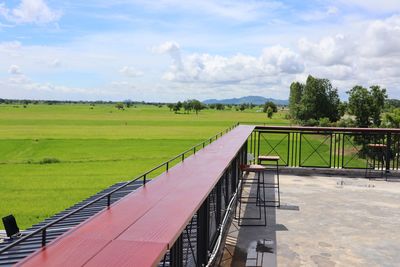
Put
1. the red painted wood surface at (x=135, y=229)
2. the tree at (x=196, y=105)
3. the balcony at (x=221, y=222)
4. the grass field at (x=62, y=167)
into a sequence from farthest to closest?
the tree at (x=196, y=105) → the grass field at (x=62, y=167) → the balcony at (x=221, y=222) → the red painted wood surface at (x=135, y=229)

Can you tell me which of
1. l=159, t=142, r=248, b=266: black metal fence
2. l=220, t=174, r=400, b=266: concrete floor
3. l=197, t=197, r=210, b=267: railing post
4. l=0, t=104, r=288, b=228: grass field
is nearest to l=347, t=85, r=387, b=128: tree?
l=0, t=104, r=288, b=228: grass field

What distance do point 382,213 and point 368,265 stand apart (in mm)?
3242

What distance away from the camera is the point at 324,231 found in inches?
304

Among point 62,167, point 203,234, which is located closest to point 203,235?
point 203,234

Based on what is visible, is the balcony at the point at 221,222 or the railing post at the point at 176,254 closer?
the balcony at the point at 221,222

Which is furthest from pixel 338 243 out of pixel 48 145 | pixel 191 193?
pixel 48 145

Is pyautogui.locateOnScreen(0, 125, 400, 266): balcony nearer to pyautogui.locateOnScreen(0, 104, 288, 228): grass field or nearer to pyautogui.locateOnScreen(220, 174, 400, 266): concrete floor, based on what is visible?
pyautogui.locateOnScreen(220, 174, 400, 266): concrete floor

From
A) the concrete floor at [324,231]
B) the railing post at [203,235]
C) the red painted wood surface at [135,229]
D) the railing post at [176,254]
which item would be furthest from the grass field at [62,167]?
the railing post at [176,254]

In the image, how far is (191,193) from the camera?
12.7ft

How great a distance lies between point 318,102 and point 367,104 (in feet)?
87.5

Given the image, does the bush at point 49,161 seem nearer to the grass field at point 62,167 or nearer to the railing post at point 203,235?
the grass field at point 62,167

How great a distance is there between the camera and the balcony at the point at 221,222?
249cm

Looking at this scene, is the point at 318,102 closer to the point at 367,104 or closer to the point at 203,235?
the point at 367,104

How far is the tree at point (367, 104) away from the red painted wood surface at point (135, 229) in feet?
117
